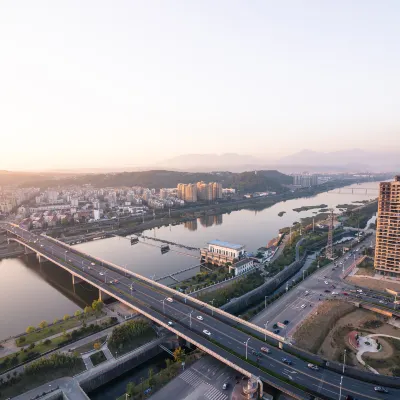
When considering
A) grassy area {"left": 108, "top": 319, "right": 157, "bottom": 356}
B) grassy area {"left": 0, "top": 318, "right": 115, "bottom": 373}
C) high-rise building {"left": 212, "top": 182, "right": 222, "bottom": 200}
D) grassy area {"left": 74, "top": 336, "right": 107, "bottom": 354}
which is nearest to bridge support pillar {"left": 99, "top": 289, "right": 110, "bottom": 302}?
grassy area {"left": 0, "top": 318, "right": 115, "bottom": 373}

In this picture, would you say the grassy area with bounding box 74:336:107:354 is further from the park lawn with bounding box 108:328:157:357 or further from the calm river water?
the calm river water

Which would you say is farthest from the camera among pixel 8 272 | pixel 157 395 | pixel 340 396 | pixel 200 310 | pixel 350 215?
pixel 350 215

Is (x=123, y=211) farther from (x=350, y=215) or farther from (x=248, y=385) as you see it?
(x=248, y=385)

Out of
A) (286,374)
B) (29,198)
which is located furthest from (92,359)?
(29,198)

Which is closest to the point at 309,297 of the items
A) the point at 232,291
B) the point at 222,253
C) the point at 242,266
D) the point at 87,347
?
the point at 232,291

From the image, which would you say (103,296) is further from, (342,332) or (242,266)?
(342,332)

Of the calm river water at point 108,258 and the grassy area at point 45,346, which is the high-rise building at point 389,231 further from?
the grassy area at point 45,346

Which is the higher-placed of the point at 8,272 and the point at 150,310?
the point at 150,310
